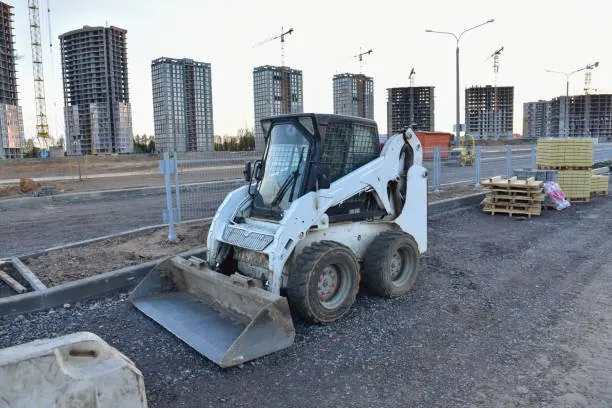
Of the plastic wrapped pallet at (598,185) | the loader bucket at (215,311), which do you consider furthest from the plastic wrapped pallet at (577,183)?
the loader bucket at (215,311)

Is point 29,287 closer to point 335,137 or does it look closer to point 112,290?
point 112,290

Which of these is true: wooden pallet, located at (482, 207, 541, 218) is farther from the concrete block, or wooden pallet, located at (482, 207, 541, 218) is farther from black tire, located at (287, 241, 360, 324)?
the concrete block

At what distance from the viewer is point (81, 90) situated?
5850cm

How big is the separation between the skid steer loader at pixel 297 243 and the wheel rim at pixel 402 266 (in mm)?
14

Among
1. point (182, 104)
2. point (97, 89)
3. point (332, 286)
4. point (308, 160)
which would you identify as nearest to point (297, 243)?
point (332, 286)

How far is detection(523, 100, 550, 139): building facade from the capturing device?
8388 centimetres

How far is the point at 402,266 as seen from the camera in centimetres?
663

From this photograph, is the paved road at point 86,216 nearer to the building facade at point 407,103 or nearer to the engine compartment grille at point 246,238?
the engine compartment grille at point 246,238

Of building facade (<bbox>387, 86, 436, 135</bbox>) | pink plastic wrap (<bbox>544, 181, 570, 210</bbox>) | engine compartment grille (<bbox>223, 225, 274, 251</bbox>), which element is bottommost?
pink plastic wrap (<bbox>544, 181, 570, 210</bbox>)

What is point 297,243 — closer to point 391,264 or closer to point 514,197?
point 391,264

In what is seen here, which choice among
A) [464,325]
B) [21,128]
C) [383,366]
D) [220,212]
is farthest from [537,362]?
[21,128]

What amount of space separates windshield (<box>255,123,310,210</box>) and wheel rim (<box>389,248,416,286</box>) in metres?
1.73

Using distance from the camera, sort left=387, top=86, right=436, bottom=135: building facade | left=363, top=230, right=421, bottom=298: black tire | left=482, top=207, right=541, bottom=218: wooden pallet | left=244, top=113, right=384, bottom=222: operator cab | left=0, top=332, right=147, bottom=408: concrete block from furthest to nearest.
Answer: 1. left=387, top=86, right=436, bottom=135: building facade
2. left=482, top=207, right=541, bottom=218: wooden pallet
3. left=363, top=230, right=421, bottom=298: black tire
4. left=244, top=113, right=384, bottom=222: operator cab
5. left=0, top=332, right=147, bottom=408: concrete block

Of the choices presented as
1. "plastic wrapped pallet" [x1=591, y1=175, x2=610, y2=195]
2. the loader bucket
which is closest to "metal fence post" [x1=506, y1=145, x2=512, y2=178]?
"plastic wrapped pallet" [x1=591, y1=175, x2=610, y2=195]
